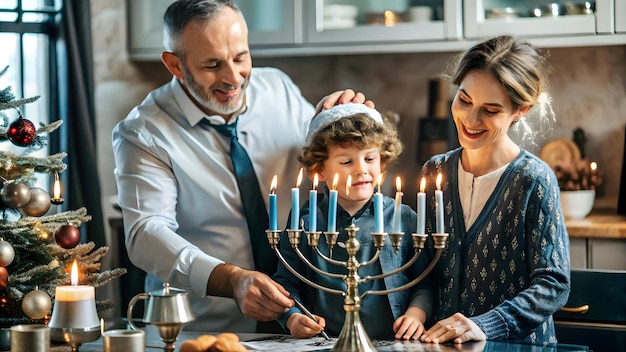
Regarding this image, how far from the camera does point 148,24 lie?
12.8 ft

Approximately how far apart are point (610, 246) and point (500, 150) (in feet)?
3.53

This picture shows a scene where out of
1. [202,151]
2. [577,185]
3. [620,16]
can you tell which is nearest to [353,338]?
[202,151]

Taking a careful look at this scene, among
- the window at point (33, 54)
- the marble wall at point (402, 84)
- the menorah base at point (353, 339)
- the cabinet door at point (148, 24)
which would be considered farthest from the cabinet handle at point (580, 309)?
the window at point (33, 54)

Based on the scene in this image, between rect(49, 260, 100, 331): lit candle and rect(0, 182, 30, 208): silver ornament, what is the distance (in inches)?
14.6

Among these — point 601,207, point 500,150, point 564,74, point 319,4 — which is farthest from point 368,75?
point 500,150

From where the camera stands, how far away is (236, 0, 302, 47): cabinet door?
367cm

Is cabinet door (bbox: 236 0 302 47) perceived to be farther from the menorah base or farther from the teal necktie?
the menorah base

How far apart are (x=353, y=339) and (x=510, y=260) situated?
0.51 metres

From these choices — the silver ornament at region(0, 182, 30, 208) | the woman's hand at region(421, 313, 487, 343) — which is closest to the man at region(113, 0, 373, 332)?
the silver ornament at region(0, 182, 30, 208)

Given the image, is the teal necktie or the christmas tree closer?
the christmas tree

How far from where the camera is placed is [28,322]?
7.01ft

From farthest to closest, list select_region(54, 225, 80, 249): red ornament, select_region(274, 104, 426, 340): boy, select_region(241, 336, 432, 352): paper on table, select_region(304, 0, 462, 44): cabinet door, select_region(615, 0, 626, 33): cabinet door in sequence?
select_region(304, 0, 462, 44): cabinet door, select_region(615, 0, 626, 33): cabinet door, select_region(274, 104, 426, 340): boy, select_region(54, 225, 80, 249): red ornament, select_region(241, 336, 432, 352): paper on table

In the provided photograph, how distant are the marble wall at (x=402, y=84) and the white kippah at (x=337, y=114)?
1.16m

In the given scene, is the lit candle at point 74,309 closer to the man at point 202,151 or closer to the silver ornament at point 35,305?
the silver ornament at point 35,305
